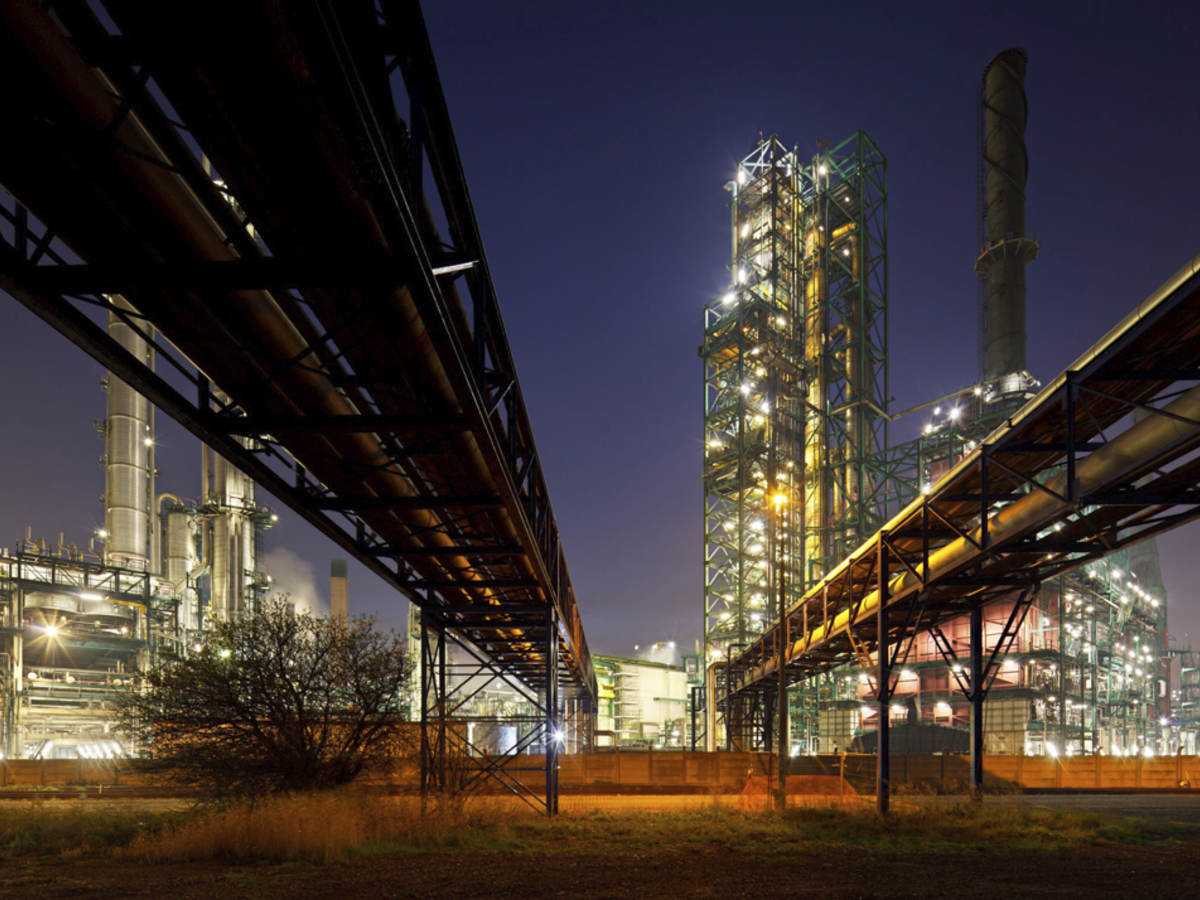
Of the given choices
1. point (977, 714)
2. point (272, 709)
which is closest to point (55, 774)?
point (272, 709)

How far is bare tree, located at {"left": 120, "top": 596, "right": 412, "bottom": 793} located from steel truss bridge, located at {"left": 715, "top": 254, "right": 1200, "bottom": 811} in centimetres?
1092

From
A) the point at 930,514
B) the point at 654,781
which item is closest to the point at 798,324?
the point at 654,781

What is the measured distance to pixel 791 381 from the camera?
172ft

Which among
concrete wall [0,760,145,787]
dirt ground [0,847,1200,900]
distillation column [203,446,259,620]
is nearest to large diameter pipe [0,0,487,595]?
dirt ground [0,847,1200,900]

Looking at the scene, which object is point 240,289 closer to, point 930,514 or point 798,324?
point 930,514

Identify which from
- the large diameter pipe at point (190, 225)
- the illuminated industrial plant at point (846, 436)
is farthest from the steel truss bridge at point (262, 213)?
the illuminated industrial plant at point (846, 436)

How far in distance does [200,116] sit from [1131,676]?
85.1m

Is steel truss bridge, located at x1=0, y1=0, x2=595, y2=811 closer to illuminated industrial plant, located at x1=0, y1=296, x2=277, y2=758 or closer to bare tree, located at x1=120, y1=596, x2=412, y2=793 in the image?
bare tree, located at x1=120, y1=596, x2=412, y2=793

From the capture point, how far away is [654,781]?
27797 millimetres

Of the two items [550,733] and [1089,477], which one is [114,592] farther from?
[1089,477]

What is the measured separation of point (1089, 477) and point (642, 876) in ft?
26.9

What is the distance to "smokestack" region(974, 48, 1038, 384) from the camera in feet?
163

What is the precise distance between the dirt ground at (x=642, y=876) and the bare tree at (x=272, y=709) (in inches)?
116

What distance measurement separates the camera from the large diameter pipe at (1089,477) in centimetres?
919
